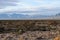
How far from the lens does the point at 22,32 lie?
19688mm

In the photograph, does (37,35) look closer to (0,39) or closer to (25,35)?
(25,35)

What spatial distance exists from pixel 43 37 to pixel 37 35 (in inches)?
32.6

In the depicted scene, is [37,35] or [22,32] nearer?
[37,35]

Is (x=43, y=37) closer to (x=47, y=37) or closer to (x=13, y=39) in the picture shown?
(x=47, y=37)

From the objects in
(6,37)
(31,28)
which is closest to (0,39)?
(6,37)

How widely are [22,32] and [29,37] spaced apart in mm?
1866

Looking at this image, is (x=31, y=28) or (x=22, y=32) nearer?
(x=22, y=32)

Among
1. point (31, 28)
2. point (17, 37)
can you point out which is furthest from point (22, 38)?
point (31, 28)

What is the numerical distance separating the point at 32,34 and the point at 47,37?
1.63 meters

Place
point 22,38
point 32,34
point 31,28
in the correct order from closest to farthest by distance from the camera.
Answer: point 22,38 → point 32,34 → point 31,28

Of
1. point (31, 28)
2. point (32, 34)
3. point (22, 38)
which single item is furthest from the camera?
point (31, 28)

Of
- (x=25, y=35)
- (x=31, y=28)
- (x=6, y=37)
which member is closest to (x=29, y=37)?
(x=25, y=35)

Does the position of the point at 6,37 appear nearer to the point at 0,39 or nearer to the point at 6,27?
the point at 0,39

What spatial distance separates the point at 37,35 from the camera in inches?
723
